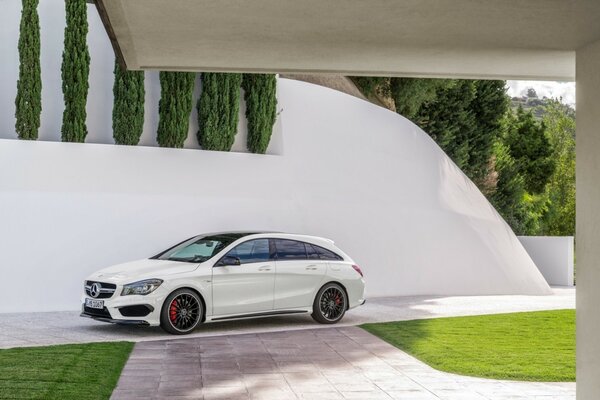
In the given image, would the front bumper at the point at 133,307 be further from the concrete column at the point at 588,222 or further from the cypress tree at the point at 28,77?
the concrete column at the point at 588,222

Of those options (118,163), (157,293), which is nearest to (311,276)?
(157,293)

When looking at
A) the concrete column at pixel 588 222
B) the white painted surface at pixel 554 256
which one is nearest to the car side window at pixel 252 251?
the concrete column at pixel 588 222

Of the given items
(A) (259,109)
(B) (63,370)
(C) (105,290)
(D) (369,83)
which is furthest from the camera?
(D) (369,83)

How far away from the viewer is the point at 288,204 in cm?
2002

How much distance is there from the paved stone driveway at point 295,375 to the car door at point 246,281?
44.0 inches

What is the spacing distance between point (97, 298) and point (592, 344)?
28.5 feet

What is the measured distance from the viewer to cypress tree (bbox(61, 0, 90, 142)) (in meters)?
18.1

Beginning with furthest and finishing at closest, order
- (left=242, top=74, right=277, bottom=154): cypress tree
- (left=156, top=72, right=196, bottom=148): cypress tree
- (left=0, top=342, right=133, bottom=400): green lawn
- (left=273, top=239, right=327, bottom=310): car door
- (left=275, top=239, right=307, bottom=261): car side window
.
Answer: (left=242, top=74, right=277, bottom=154): cypress tree < (left=156, top=72, right=196, bottom=148): cypress tree < (left=275, top=239, right=307, bottom=261): car side window < (left=273, top=239, right=327, bottom=310): car door < (left=0, top=342, right=133, bottom=400): green lawn

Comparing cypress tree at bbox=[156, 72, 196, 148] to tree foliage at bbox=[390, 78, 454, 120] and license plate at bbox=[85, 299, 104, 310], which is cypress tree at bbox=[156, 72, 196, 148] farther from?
tree foliage at bbox=[390, 78, 454, 120]

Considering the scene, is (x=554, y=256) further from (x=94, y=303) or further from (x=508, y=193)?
(x=94, y=303)

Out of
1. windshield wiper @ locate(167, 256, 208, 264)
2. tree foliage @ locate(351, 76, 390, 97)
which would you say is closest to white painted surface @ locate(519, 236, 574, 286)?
tree foliage @ locate(351, 76, 390, 97)

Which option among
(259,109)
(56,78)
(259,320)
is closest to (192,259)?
(259,320)

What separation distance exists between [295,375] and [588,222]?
441cm

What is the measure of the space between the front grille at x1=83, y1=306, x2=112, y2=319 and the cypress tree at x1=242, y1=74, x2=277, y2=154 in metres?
7.25
